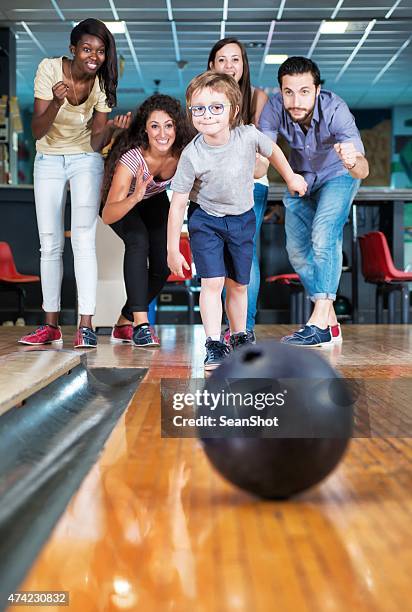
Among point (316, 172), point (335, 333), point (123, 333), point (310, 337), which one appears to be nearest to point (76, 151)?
point (123, 333)

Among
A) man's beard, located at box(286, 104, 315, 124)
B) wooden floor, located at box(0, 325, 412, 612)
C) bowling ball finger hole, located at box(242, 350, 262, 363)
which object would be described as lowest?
wooden floor, located at box(0, 325, 412, 612)

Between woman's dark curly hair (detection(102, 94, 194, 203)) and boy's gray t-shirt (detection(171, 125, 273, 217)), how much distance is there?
49cm

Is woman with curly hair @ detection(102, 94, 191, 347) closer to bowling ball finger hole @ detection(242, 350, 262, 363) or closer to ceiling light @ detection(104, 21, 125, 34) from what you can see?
bowling ball finger hole @ detection(242, 350, 262, 363)

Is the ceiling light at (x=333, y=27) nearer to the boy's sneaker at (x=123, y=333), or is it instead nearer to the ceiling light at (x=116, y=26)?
the ceiling light at (x=116, y=26)

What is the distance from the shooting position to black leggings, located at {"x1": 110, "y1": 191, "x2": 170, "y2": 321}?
2828 mm

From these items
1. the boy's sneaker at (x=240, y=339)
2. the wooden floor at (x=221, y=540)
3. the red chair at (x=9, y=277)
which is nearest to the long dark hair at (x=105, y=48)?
the boy's sneaker at (x=240, y=339)

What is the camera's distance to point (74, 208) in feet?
9.26

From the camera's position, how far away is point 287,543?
31.1 inches

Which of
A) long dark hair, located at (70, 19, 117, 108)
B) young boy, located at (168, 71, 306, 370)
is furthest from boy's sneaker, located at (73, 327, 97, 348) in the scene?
long dark hair, located at (70, 19, 117, 108)

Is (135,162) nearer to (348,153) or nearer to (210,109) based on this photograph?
(210,109)

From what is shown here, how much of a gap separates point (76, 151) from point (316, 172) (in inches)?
36.7

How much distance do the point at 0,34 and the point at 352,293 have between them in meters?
4.89

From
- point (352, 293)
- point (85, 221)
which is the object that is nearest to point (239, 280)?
point (85, 221)

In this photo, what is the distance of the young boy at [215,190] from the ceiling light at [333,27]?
250 inches
